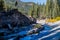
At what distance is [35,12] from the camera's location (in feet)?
116

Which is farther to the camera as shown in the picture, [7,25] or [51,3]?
[51,3]

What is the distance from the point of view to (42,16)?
4081 centimetres

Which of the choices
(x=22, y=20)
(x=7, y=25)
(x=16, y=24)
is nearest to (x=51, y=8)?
(x=22, y=20)

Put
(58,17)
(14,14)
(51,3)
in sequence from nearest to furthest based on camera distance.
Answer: (14,14) → (58,17) → (51,3)

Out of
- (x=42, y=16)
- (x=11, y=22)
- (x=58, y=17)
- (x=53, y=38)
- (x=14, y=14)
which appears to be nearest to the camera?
(x=53, y=38)

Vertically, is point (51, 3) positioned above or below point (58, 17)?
above

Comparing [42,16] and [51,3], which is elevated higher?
[51,3]

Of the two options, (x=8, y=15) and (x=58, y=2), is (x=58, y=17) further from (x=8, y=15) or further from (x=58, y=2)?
(x=8, y=15)

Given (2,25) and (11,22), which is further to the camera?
(11,22)

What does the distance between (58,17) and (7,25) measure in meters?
10.6

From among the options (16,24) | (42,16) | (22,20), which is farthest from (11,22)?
(42,16)

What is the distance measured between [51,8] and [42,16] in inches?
389

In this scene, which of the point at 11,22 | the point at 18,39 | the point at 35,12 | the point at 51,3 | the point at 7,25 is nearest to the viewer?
the point at 18,39

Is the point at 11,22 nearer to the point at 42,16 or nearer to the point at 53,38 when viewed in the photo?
the point at 53,38
